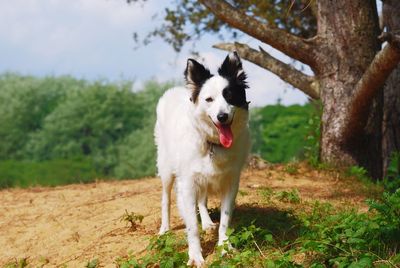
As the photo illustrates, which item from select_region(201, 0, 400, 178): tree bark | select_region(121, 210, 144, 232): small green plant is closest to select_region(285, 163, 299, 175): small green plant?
select_region(201, 0, 400, 178): tree bark

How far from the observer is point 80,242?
7793mm

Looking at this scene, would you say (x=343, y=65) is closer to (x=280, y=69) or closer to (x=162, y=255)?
(x=280, y=69)

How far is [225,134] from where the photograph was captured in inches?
236

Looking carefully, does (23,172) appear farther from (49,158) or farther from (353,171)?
(353,171)

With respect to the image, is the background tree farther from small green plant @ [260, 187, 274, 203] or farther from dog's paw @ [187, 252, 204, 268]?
dog's paw @ [187, 252, 204, 268]

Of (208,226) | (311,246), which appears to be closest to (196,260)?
(208,226)

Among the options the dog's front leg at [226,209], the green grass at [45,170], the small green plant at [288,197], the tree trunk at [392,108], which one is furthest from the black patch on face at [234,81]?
the green grass at [45,170]

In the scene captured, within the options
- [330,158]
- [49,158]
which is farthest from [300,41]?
[49,158]

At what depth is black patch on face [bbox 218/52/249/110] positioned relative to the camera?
5.92m

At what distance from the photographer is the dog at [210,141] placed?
5.96 m

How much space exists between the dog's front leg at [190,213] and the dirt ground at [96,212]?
2.76 ft

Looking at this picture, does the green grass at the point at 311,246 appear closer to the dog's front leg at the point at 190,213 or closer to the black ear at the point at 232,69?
the dog's front leg at the point at 190,213

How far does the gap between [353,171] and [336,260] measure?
5.96m

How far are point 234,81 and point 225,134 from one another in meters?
0.53
